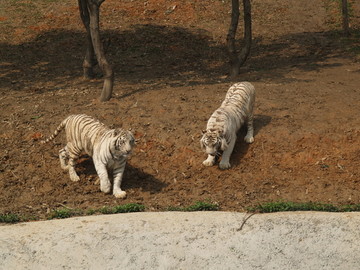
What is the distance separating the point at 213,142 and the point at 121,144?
4.41 ft

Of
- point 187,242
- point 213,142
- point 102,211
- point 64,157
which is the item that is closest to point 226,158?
point 213,142

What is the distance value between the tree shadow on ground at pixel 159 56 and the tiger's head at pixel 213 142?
12.2 feet

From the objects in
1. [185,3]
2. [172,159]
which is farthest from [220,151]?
[185,3]

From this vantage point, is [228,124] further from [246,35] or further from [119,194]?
[246,35]

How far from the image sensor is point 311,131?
8.59m

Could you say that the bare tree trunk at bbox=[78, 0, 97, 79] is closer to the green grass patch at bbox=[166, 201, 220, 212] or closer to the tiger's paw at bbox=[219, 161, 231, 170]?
the tiger's paw at bbox=[219, 161, 231, 170]

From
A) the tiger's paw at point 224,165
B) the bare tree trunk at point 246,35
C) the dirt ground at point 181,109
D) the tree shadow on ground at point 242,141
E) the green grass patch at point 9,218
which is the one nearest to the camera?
the green grass patch at point 9,218

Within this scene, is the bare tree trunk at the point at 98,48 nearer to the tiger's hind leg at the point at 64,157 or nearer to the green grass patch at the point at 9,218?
the tiger's hind leg at the point at 64,157

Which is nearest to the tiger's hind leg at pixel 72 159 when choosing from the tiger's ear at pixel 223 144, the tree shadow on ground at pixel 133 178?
the tree shadow on ground at pixel 133 178

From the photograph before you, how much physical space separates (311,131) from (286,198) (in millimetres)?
1781

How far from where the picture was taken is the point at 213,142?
755 cm

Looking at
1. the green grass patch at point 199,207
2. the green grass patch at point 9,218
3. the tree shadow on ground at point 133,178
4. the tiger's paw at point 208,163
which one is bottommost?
the tiger's paw at point 208,163

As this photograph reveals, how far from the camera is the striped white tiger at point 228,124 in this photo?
25.0ft

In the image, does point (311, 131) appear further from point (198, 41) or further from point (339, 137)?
point (198, 41)
